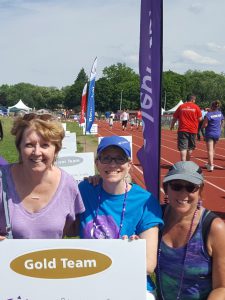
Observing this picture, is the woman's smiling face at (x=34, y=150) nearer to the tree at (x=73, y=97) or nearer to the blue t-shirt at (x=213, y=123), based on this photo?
the blue t-shirt at (x=213, y=123)

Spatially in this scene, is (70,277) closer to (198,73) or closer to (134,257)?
(134,257)

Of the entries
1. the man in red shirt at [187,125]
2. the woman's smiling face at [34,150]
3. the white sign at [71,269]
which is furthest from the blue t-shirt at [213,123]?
the white sign at [71,269]

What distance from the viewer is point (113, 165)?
117 inches

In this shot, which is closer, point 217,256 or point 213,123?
point 217,256

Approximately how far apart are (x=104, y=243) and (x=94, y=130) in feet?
81.3

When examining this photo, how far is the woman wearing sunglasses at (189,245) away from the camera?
2.74 metres

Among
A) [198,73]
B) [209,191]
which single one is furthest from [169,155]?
[198,73]

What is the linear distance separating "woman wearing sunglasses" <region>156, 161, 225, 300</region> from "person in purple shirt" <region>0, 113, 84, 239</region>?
1.87ft

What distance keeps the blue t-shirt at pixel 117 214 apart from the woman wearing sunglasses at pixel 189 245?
119mm

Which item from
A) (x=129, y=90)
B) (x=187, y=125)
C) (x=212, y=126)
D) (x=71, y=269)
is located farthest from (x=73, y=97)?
(x=71, y=269)

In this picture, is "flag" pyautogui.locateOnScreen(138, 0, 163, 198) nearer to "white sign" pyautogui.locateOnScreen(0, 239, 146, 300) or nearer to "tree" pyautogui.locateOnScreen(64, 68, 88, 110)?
"white sign" pyautogui.locateOnScreen(0, 239, 146, 300)

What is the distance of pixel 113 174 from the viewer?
9.72 ft

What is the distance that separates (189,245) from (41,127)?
110 centimetres

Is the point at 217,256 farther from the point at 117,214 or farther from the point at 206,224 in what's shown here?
the point at 117,214
